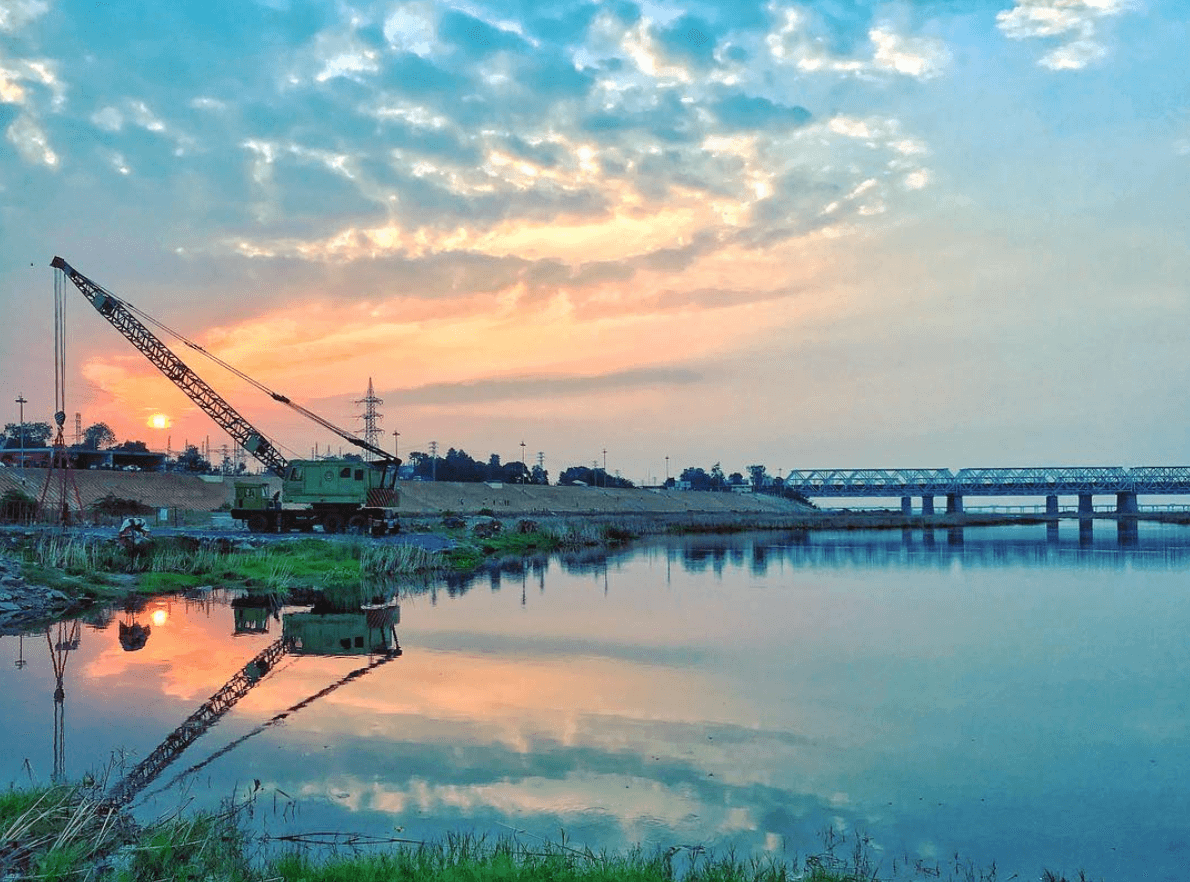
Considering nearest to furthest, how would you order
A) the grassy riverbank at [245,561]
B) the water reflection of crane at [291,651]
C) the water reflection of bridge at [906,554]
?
1. the water reflection of crane at [291,651]
2. the grassy riverbank at [245,561]
3. the water reflection of bridge at [906,554]

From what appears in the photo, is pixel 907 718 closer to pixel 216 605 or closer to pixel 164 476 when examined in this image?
pixel 216 605

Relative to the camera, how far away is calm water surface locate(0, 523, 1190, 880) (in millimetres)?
11289

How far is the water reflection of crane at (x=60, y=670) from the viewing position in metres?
13.4

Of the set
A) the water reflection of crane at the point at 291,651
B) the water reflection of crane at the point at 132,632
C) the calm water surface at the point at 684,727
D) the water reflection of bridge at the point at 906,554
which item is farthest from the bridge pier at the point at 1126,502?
the water reflection of crane at the point at 132,632

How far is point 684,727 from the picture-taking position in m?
16.0

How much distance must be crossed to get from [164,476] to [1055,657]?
88.1 metres

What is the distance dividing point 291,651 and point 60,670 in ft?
16.2

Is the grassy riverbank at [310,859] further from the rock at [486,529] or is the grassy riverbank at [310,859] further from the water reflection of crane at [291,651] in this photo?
the rock at [486,529]

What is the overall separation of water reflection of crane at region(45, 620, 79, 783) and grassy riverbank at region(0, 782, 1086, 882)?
2.78 metres

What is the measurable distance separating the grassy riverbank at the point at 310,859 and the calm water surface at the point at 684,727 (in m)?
0.53

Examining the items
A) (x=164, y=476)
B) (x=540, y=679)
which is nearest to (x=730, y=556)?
(x=540, y=679)

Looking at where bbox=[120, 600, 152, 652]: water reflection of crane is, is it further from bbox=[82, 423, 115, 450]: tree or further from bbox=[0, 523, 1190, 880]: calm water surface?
bbox=[82, 423, 115, 450]: tree

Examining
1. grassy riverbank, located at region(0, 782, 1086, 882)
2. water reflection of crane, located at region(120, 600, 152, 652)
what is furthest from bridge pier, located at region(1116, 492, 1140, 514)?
grassy riverbank, located at region(0, 782, 1086, 882)

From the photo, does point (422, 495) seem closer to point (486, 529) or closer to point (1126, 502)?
point (486, 529)
